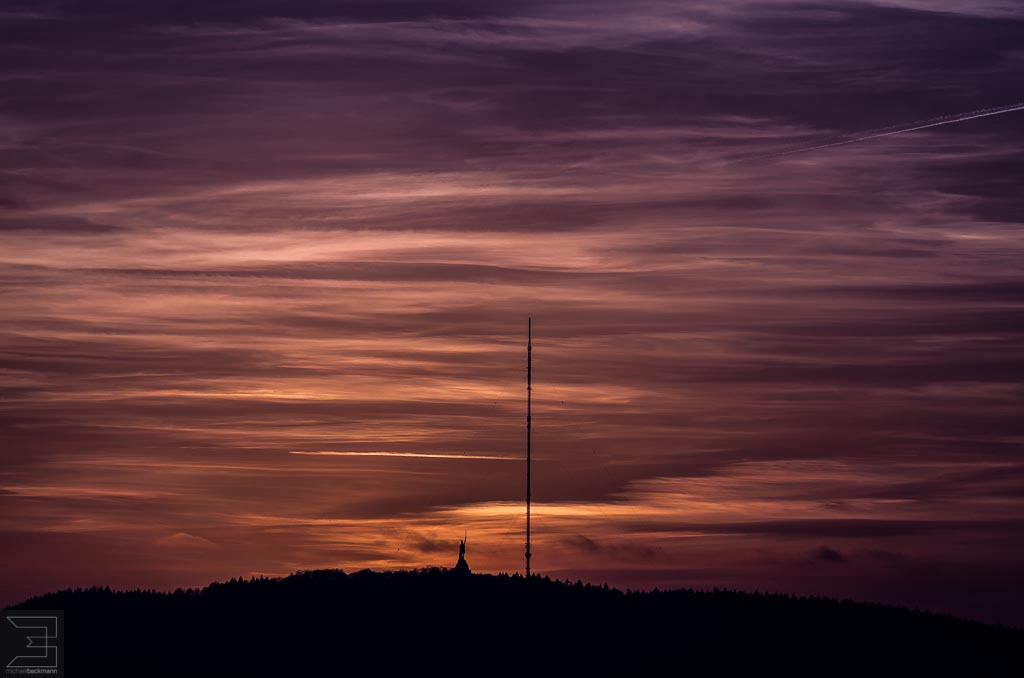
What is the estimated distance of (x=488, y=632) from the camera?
15700cm

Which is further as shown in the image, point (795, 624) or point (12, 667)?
point (795, 624)

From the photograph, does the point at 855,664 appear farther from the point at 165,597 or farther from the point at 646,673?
the point at 165,597

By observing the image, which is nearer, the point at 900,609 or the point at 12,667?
the point at 12,667

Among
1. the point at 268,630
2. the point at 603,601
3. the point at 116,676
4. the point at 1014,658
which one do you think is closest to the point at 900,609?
the point at 1014,658

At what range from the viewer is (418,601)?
531 feet

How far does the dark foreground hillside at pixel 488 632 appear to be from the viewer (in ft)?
511

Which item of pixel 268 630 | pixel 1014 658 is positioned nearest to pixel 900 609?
pixel 1014 658

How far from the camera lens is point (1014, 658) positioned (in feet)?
538

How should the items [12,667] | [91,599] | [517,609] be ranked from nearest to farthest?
[12,667] → [517,609] → [91,599]

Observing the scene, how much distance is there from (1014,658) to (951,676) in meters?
9.70

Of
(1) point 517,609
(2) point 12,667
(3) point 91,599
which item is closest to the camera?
(2) point 12,667

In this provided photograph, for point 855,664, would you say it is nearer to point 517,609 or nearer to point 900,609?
point 900,609

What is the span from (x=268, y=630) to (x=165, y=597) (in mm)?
13647

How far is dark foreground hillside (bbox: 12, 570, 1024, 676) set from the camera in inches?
6137
